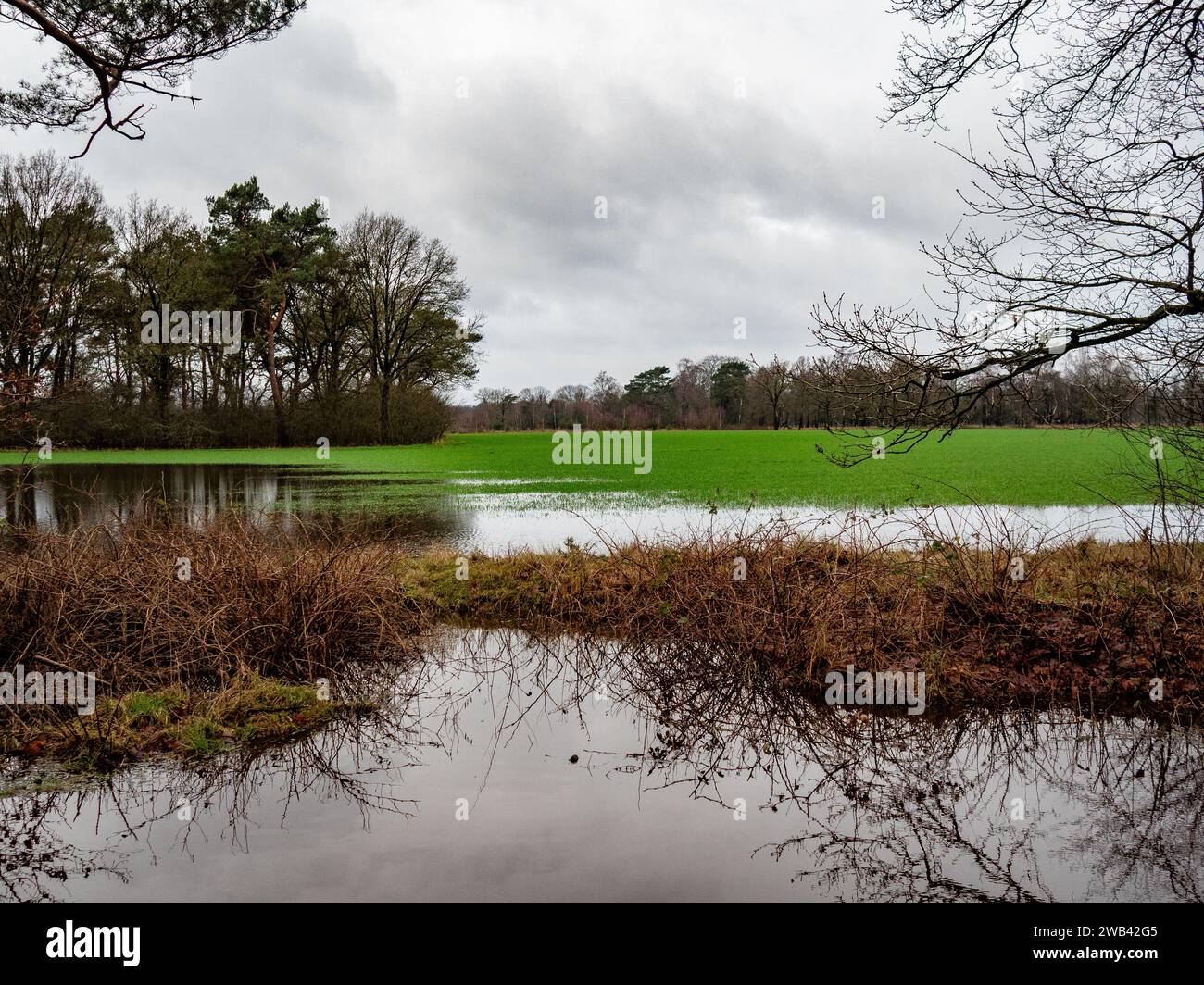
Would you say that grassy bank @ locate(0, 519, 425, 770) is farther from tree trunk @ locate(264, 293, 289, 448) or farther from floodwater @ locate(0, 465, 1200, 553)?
tree trunk @ locate(264, 293, 289, 448)

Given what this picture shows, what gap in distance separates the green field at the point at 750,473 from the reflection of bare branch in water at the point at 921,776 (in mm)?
5400

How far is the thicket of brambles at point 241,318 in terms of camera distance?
132 ft

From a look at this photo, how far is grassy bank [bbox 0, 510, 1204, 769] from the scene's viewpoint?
22.1 feet

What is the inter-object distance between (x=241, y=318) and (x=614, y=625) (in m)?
44.2

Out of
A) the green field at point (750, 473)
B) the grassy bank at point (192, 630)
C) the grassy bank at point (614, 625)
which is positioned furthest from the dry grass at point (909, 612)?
the green field at point (750, 473)

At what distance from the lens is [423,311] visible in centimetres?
5422

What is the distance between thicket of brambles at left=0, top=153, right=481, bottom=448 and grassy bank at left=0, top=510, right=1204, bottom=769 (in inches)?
1288

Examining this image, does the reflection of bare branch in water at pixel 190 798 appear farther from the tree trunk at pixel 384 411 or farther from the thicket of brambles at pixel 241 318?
the tree trunk at pixel 384 411

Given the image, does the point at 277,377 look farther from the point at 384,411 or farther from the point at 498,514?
the point at 498,514

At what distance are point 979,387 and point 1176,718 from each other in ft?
10.3

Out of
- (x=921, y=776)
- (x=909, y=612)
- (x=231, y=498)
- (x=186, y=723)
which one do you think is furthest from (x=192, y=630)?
(x=231, y=498)

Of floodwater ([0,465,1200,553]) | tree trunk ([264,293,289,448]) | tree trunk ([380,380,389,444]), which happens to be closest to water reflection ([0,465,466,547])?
floodwater ([0,465,1200,553])

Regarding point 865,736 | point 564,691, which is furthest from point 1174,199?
point 564,691

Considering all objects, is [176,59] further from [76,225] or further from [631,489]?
[76,225]
